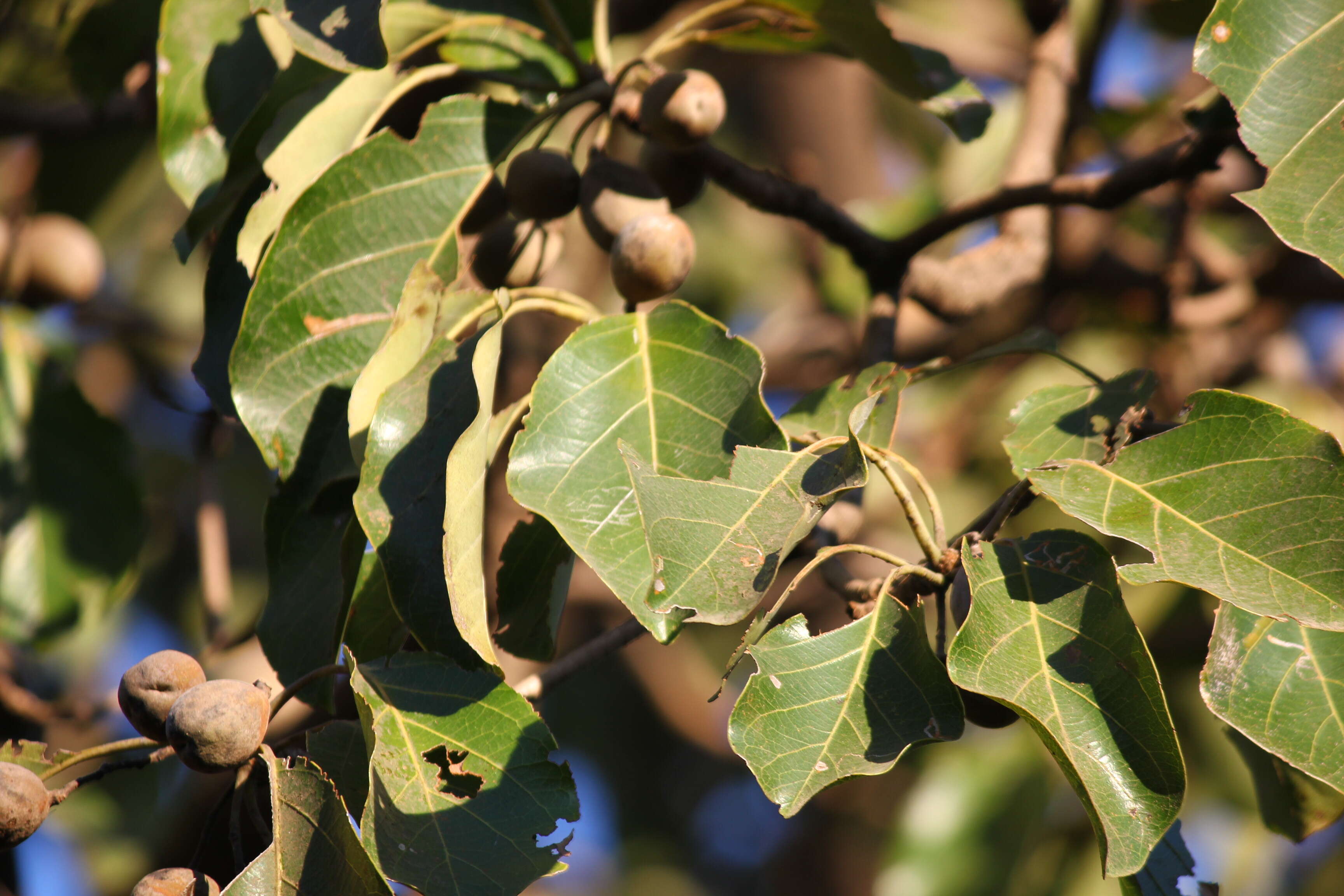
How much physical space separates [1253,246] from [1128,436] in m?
2.65

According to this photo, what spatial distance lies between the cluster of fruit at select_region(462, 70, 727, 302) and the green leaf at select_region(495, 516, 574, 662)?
269mm

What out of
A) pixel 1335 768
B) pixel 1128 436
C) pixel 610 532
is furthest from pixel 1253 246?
pixel 610 532

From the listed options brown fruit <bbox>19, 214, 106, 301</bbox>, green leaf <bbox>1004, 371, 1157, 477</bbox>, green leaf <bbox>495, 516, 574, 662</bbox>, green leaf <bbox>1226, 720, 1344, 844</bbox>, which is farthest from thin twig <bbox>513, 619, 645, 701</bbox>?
brown fruit <bbox>19, 214, 106, 301</bbox>

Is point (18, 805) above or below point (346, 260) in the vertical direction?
below

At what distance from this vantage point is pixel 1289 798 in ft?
3.69

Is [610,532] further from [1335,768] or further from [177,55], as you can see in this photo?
[177,55]

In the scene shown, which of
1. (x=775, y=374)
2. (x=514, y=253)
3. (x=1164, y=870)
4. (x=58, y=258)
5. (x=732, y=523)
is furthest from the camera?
(x=775, y=374)

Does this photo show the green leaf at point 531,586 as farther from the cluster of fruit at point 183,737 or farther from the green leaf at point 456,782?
the cluster of fruit at point 183,737

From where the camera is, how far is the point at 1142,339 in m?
2.77

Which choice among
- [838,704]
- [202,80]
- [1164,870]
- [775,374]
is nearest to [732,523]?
[838,704]

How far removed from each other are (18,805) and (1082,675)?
0.83 meters

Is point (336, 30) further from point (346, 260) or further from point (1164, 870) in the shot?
point (1164, 870)

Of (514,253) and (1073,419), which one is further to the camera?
(514,253)

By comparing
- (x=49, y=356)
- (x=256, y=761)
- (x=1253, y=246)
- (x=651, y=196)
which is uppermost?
(x=651, y=196)
